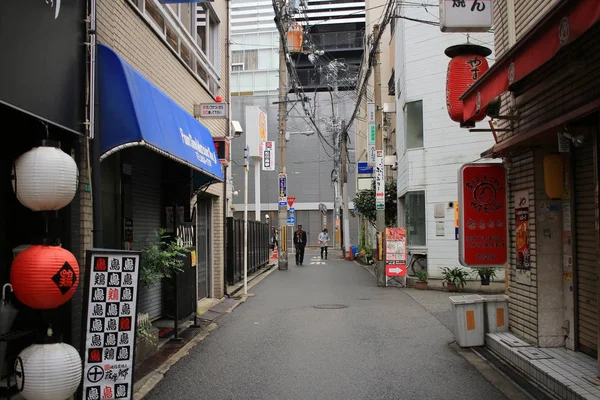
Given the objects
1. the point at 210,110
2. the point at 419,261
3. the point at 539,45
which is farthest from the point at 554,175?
the point at 419,261

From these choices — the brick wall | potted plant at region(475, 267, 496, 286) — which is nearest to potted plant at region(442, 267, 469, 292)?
potted plant at region(475, 267, 496, 286)

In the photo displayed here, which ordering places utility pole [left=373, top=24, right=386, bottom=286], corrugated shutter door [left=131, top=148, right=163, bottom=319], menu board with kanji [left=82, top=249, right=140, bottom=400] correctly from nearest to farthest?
menu board with kanji [left=82, top=249, right=140, bottom=400] < corrugated shutter door [left=131, top=148, right=163, bottom=319] < utility pole [left=373, top=24, right=386, bottom=286]

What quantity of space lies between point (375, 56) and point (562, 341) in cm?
1354

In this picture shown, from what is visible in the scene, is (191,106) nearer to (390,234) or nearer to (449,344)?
(449,344)

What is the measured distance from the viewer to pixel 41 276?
14.2ft

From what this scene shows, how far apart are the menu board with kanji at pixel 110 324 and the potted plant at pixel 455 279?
1197 cm

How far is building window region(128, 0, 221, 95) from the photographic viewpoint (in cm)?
877

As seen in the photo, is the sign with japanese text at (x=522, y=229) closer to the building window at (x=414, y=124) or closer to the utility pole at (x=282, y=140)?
the building window at (x=414, y=124)

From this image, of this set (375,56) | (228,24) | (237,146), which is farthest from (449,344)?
(237,146)

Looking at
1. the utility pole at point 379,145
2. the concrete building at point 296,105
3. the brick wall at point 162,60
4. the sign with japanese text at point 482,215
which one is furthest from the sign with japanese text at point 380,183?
the concrete building at point 296,105

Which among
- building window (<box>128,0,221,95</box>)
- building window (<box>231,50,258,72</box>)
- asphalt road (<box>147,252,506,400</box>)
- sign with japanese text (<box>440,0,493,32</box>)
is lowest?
asphalt road (<box>147,252,506,400</box>)

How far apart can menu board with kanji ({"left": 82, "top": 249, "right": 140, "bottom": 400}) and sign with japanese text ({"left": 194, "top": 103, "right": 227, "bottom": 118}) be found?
610 cm

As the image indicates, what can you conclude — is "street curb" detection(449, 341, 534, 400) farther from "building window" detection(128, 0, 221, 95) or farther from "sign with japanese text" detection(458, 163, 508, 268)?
"building window" detection(128, 0, 221, 95)

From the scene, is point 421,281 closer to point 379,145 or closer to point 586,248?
point 379,145
